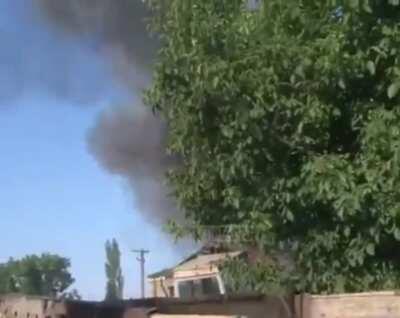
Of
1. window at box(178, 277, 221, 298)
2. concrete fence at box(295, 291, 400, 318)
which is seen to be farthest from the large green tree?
window at box(178, 277, 221, 298)

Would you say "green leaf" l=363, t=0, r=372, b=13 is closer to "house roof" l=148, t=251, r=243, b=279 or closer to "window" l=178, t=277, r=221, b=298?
"house roof" l=148, t=251, r=243, b=279

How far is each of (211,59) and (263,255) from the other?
147 cm

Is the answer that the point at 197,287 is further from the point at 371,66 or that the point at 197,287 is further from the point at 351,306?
the point at 351,306

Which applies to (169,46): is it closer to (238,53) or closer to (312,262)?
(238,53)

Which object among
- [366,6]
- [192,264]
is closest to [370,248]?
[366,6]

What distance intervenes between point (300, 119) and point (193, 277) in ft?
26.8

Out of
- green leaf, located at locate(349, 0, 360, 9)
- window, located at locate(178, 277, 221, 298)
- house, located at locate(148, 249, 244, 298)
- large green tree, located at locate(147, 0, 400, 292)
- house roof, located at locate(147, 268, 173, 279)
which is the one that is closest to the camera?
green leaf, located at locate(349, 0, 360, 9)

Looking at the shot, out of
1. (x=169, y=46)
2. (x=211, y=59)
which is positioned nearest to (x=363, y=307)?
(x=211, y=59)

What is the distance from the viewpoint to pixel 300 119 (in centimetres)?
531

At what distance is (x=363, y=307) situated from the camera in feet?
15.4

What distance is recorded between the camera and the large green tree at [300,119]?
200 inches

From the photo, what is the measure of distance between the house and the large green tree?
0.88m

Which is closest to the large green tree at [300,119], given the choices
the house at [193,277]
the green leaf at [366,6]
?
the green leaf at [366,6]

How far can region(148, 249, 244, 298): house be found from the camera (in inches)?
348
